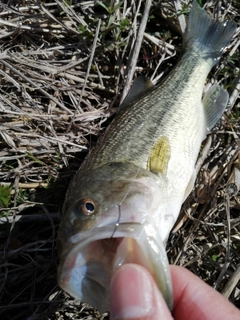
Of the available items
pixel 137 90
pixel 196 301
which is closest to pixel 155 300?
pixel 196 301

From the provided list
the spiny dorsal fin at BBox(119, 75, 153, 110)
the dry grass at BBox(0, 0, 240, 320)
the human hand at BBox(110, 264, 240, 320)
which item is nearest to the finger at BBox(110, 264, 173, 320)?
the human hand at BBox(110, 264, 240, 320)

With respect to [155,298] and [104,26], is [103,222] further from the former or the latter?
[104,26]

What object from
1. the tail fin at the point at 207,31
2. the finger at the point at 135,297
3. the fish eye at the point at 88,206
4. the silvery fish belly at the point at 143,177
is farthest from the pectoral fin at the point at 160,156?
the tail fin at the point at 207,31

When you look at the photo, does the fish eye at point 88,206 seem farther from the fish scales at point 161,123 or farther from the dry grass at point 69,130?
the dry grass at point 69,130

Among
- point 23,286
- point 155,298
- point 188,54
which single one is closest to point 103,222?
point 155,298

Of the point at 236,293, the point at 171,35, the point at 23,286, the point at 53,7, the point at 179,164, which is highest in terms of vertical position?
the point at 171,35

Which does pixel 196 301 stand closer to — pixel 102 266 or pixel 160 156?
pixel 102 266

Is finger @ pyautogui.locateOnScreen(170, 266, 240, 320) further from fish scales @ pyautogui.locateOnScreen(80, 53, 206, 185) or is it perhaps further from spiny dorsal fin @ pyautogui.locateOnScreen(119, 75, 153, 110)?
spiny dorsal fin @ pyautogui.locateOnScreen(119, 75, 153, 110)
